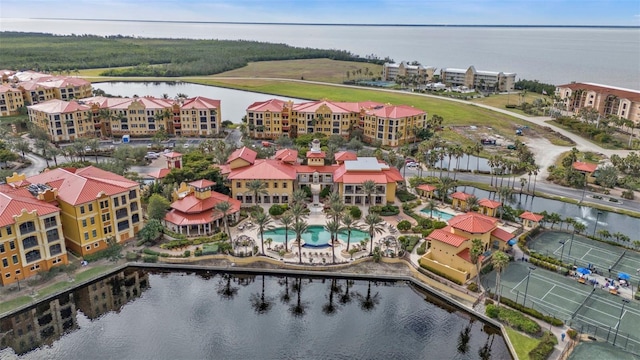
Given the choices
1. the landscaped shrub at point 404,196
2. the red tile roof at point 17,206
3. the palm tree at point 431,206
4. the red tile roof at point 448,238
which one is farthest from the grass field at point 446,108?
the red tile roof at point 17,206

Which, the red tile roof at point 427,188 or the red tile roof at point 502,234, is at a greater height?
the red tile roof at point 427,188

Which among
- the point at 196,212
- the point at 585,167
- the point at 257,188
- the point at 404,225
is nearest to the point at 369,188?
the point at 404,225

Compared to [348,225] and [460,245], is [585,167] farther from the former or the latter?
[348,225]

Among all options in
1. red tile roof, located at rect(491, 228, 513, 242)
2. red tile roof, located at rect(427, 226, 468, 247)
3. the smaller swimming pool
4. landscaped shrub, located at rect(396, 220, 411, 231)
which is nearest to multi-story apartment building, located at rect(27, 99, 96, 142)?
landscaped shrub, located at rect(396, 220, 411, 231)

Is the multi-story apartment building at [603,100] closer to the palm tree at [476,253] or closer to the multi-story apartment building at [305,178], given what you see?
the multi-story apartment building at [305,178]

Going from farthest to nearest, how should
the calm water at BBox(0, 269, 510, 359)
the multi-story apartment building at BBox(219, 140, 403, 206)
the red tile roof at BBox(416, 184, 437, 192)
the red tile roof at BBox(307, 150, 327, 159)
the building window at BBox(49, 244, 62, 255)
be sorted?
the red tile roof at BBox(307, 150, 327, 159), the red tile roof at BBox(416, 184, 437, 192), the multi-story apartment building at BBox(219, 140, 403, 206), the building window at BBox(49, 244, 62, 255), the calm water at BBox(0, 269, 510, 359)

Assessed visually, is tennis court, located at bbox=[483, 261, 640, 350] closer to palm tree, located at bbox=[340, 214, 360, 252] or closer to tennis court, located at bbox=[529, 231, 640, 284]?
tennis court, located at bbox=[529, 231, 640, 284]
